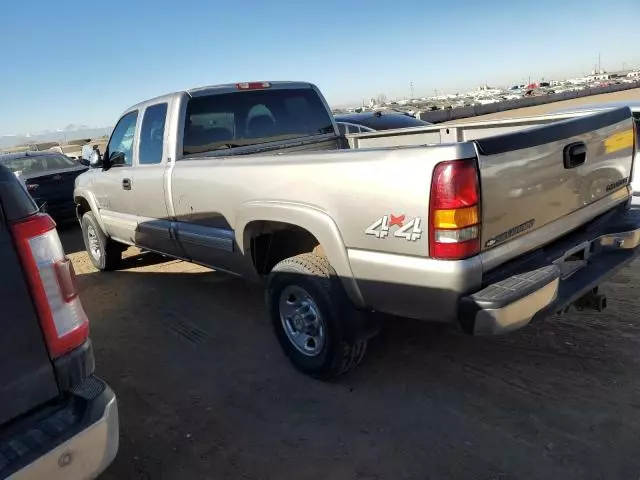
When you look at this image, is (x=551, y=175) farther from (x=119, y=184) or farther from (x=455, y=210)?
(x=119, y=184)

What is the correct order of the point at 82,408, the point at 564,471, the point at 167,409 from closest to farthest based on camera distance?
the point at 82,408 < the point at 564,471 < the point at 167,409

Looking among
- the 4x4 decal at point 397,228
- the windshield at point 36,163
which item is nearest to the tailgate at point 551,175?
the 4x4 decal at point 397,228

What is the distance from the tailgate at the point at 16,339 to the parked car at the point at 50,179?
8.25 meters

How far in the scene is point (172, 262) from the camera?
6.77 metres

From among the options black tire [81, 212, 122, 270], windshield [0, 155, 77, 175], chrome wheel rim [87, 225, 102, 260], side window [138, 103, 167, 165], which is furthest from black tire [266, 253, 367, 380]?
windshield [0, 155, 77, 175]

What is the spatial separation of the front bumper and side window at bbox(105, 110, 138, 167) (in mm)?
3907

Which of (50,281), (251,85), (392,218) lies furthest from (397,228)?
(251,85)

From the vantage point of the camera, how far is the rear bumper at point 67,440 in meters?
1.72

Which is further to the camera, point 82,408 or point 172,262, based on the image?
point 172,262

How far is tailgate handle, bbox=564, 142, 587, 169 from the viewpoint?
2869 millimetres

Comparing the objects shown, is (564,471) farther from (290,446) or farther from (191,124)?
(191,124)

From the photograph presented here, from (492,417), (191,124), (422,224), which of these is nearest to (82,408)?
(422,224)

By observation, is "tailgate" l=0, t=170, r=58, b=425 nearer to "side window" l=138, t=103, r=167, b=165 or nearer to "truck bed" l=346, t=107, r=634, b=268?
"truck bed" l=346, t=107, r=634, b=268

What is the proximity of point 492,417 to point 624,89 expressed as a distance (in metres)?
43.4
